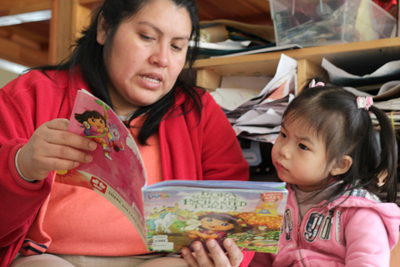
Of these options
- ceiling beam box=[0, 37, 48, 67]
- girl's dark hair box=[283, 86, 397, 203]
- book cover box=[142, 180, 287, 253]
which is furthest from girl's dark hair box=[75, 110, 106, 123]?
ceiling beam box=[0, 37, 48, 67]

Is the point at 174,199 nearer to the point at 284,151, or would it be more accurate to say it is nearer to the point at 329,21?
the point at 284,151

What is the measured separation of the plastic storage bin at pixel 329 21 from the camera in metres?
1.24

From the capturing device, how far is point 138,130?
1.07 metres

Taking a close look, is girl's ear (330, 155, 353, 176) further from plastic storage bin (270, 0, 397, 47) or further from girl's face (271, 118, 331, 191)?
plastic storage bin (270, 0, 397, 47)

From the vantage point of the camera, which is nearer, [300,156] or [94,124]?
[94,124]

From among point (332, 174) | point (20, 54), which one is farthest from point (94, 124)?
point (20, 54)

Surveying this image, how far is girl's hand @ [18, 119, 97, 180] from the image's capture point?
2.31 feet

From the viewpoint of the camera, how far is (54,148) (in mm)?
704

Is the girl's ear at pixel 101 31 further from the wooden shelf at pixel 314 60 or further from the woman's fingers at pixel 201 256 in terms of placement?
the woman's fingers at pixel 201 256

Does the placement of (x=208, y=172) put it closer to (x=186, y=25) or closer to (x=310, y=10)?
(x=186, y=25)

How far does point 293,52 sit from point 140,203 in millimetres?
832

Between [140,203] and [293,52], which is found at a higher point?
[293,52]

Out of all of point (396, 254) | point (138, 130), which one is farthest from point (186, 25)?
point (396, 254)

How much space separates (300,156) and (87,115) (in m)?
0.57
